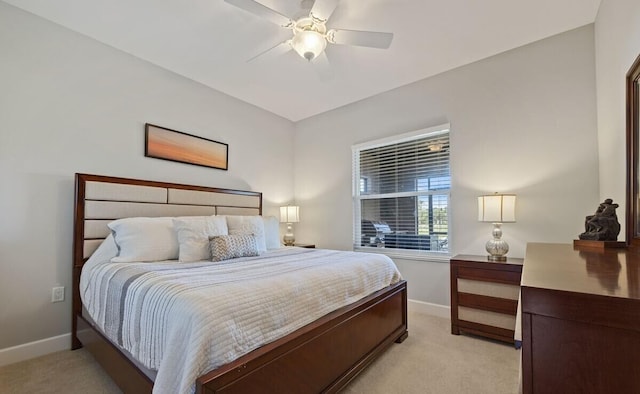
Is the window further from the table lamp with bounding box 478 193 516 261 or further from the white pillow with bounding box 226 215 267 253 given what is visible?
the white pillow with bounding box 226 215 267 253

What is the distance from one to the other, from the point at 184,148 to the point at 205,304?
2589 mm

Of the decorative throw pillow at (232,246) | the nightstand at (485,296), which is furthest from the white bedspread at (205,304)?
the nightstand at (485,296)

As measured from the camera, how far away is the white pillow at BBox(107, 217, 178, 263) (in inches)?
90.5

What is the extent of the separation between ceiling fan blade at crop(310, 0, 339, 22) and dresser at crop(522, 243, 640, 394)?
215cm

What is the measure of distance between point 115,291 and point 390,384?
1.90 meters

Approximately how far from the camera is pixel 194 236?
2490 millimetres

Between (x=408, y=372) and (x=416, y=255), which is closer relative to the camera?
(x=408, y=372)

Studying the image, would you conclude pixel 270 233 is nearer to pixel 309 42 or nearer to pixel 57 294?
pixel 57 294

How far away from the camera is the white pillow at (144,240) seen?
7.54 ft

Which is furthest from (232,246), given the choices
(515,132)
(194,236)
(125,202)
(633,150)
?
(515,132)

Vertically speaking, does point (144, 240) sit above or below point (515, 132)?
below

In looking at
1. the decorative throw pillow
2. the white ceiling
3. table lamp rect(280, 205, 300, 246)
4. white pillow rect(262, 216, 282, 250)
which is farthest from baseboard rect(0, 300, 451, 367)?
the white ceiling

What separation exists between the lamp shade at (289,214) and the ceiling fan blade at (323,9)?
2.66 m

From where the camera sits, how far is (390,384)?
1.91 metres
